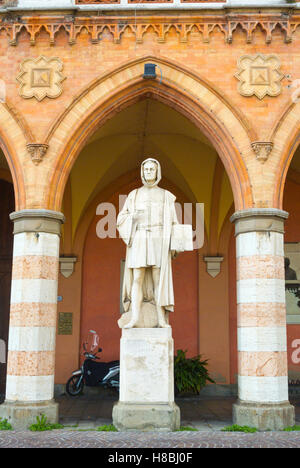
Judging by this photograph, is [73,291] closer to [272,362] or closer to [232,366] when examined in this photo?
[232,366]

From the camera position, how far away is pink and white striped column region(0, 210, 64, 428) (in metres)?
7.38

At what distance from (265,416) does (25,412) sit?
3.53 m

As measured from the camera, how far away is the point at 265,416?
283 inches

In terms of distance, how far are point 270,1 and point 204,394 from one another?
321 inches

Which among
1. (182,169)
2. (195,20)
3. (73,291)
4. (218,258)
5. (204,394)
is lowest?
(204,394)

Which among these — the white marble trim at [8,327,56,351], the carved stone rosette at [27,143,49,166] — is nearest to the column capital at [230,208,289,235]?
the carved stone rosette at [27,143,49,166]

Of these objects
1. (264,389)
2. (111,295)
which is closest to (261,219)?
(264,389)

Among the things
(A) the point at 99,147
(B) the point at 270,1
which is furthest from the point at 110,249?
(B) the point at 270,1

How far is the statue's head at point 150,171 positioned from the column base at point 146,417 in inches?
→ 126

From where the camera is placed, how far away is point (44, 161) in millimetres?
8023
